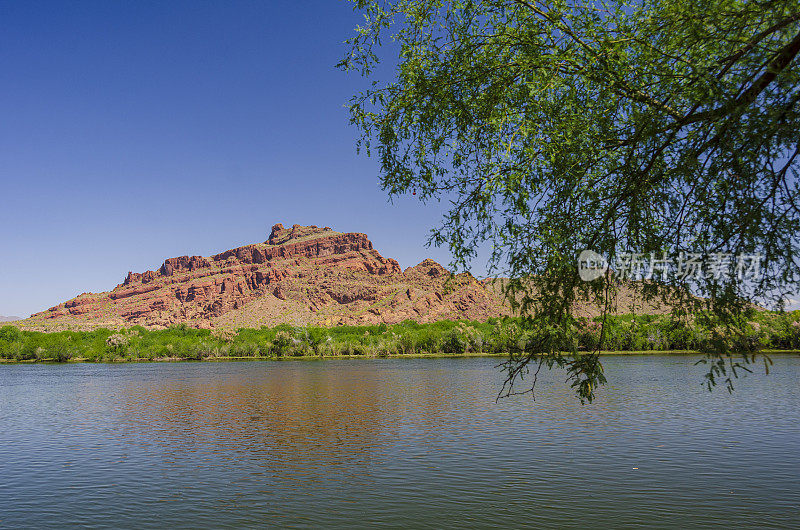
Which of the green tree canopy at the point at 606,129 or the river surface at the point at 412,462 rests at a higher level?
the green tree canopy at the point at 606,129

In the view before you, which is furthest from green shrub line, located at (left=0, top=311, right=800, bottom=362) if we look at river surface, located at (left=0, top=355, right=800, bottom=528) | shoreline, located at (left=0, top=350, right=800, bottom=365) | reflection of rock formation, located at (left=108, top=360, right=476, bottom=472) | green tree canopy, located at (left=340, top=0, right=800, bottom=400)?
green tree canopy, located at (left=340, top=0, right=800, bottom=400)

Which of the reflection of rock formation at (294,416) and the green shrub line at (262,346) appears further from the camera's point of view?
the green shrub line at (262,346)

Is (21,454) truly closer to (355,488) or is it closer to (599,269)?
(355,488)

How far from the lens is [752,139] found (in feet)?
18.2

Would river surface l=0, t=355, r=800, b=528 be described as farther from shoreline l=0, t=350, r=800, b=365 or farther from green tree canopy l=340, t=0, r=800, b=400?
shoreline l=0, t=350, r=800, b=365

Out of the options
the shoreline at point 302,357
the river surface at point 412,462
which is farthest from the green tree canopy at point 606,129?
the shoreline at point 302,357

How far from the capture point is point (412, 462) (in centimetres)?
1617

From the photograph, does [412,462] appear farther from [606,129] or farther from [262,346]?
[262,346]

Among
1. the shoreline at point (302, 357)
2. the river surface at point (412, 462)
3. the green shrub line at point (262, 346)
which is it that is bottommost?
the river surface at point (412, 462)

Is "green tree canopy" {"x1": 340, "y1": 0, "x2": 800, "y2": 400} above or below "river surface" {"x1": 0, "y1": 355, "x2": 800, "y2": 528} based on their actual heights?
above

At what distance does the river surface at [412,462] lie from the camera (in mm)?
11758

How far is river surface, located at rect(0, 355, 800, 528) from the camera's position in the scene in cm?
1176

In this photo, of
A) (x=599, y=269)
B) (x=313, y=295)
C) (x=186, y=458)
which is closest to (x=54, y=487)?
(x=186, y=458)

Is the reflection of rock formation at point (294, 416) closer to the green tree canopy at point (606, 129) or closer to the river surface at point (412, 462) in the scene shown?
the river surface at point (412, 462)
